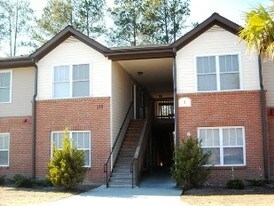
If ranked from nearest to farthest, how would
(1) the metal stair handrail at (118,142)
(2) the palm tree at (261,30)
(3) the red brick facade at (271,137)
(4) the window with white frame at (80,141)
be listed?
(2) the palm tree at (261,30), (3) the red brick facade at (271,137), (1) the metal stair handrail at (118,142), (4) the window with white frame at (80,141)

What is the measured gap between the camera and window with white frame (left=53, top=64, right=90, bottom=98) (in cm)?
2017

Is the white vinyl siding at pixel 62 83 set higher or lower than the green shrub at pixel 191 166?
higher

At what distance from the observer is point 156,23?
38781 mm

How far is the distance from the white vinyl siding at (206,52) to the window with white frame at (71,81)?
15.0 feet

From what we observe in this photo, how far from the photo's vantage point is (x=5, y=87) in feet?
71.1

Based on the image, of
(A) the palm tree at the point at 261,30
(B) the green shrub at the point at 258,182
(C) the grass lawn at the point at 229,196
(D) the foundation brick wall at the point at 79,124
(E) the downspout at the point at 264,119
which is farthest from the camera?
(D) the foundation brick wall at the point at 79,124

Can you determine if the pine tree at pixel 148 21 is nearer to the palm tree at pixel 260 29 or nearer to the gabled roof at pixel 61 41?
the gabled roof at pixel 61 41

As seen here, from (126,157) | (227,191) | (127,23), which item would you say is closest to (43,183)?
(126,157)

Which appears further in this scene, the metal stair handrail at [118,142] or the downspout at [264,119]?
the metal stair handrail at [118,142]

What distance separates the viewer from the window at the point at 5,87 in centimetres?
2159

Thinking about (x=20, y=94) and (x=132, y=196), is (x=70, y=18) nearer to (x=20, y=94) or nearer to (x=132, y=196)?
(x=20, y=94)

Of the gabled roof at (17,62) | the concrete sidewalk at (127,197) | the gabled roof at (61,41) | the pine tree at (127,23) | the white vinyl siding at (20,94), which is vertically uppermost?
the pine tree at (127,23)

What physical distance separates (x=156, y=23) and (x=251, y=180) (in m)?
23.8

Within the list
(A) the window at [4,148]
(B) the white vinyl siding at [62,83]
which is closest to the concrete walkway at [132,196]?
(B) the white vinyl siding at [62,83]
